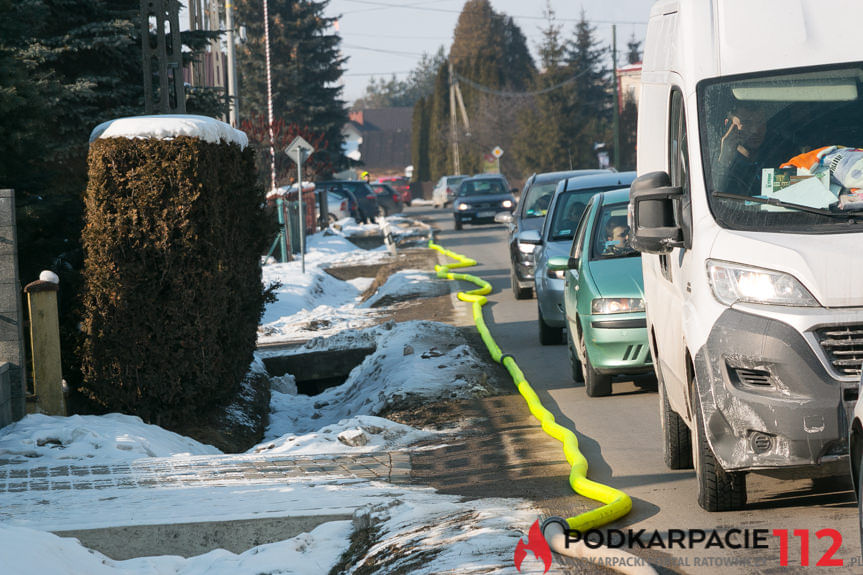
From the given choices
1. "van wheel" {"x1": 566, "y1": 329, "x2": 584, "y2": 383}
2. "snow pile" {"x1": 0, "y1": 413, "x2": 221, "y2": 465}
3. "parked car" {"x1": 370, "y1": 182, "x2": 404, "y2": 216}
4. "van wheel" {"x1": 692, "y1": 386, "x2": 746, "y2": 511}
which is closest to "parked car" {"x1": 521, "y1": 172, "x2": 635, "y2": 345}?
"van wheel" {"x1": 566, "y1": 329, "x2": 584, "y2": 383}

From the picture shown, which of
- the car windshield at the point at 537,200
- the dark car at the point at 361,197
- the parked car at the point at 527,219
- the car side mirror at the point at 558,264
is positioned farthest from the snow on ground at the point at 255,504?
the dark car at the point at 361,197

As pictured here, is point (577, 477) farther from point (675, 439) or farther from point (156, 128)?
point (156, 128)

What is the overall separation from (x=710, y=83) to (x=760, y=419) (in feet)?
6.47

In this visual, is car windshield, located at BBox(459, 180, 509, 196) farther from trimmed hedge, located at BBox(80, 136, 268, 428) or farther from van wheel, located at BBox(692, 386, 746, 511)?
van wheel, located at BBox(692, 386, 746, 511)

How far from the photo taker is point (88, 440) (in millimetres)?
8656

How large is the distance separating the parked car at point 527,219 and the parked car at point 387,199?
124 ft

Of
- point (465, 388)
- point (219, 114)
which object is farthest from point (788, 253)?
point (219, 114)

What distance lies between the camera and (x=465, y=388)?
444 inches

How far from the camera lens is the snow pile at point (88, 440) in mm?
8391

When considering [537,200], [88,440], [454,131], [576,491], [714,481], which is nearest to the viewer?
[714,481]

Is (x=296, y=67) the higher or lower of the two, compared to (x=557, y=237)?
higher

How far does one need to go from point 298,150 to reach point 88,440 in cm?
1821

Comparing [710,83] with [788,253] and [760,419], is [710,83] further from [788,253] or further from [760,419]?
[760,419]

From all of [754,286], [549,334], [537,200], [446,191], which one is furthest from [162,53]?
[446,191]
